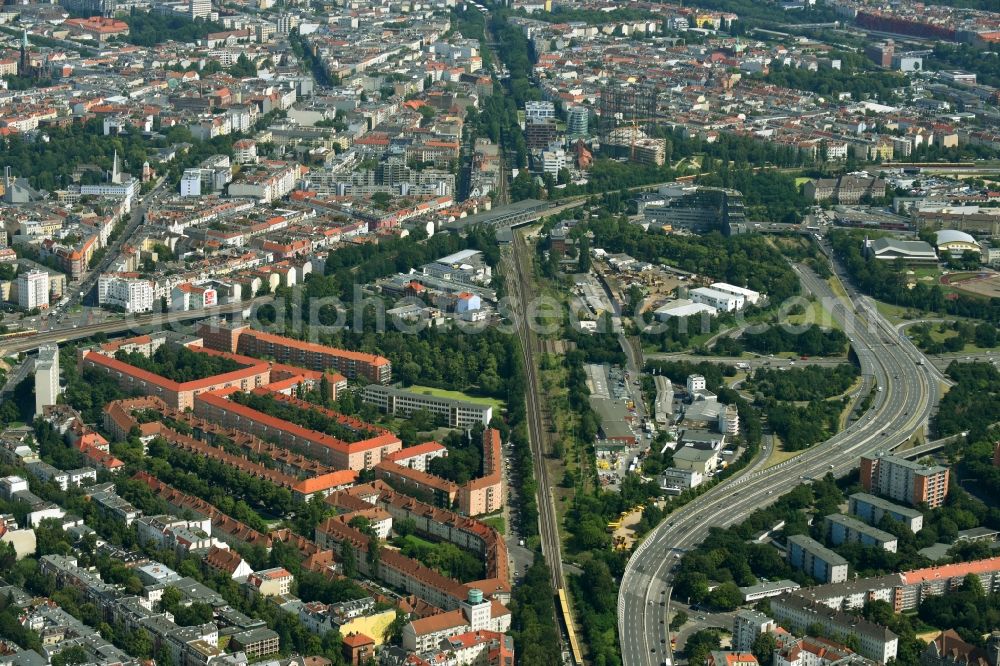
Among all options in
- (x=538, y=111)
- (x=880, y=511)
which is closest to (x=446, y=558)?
(x=880, y=511)

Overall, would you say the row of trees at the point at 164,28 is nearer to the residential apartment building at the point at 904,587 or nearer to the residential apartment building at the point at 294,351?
the residential apartment building at the point at 294,351

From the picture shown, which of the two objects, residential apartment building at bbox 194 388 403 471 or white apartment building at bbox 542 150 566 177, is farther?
white apartment building at bbox 542 150 566 177

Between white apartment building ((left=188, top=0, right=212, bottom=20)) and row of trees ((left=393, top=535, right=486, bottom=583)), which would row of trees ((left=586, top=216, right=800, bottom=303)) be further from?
white apartment building ((left=188, top=0, right=212, bottom=20))

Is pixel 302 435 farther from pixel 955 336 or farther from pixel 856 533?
pixel 955 336

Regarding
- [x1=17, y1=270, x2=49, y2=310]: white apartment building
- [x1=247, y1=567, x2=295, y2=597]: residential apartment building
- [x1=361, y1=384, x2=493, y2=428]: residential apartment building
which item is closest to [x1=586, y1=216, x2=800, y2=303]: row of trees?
[x1=361, y1=384, x2=493, y2=428]: residential apartment building

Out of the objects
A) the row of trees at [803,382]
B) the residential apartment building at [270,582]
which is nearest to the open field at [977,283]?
the row of trees at [803,382]
